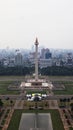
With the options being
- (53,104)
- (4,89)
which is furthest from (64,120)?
(4,89)

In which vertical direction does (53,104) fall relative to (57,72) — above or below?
below

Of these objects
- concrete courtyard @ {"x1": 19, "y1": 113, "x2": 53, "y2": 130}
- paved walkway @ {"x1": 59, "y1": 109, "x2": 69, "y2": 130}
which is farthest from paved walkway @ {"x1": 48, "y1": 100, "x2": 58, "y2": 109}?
concrete courtyard @ {"x1": 19, "y1": 113, "x2": 53, "y2": 130}

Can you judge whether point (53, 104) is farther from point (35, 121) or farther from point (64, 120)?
point (35, 121)

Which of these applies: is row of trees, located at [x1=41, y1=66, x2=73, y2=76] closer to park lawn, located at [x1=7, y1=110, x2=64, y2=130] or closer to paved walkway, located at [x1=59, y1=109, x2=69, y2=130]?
paved walkway, located at [x1=59, y1=109, x2=69, y2=130]

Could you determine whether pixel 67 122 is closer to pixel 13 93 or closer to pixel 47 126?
pixel 47 126

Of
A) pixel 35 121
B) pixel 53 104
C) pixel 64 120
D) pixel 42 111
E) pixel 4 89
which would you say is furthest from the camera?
pixel 4 89

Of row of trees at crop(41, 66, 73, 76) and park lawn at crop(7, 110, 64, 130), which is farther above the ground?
row of trees at crop(41, 66, 73, 76)

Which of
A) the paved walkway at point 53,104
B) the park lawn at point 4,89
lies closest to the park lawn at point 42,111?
the paved walkway at point 53,104

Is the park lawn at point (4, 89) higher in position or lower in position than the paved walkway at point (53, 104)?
higher

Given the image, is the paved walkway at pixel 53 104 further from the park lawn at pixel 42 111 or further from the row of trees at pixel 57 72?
the row of trees at pixel 57 72

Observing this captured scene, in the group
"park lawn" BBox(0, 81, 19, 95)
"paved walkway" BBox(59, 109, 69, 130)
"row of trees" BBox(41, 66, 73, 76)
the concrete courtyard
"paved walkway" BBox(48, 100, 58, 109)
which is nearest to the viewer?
the concrete courtyard

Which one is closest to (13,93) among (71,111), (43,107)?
(43,107)
